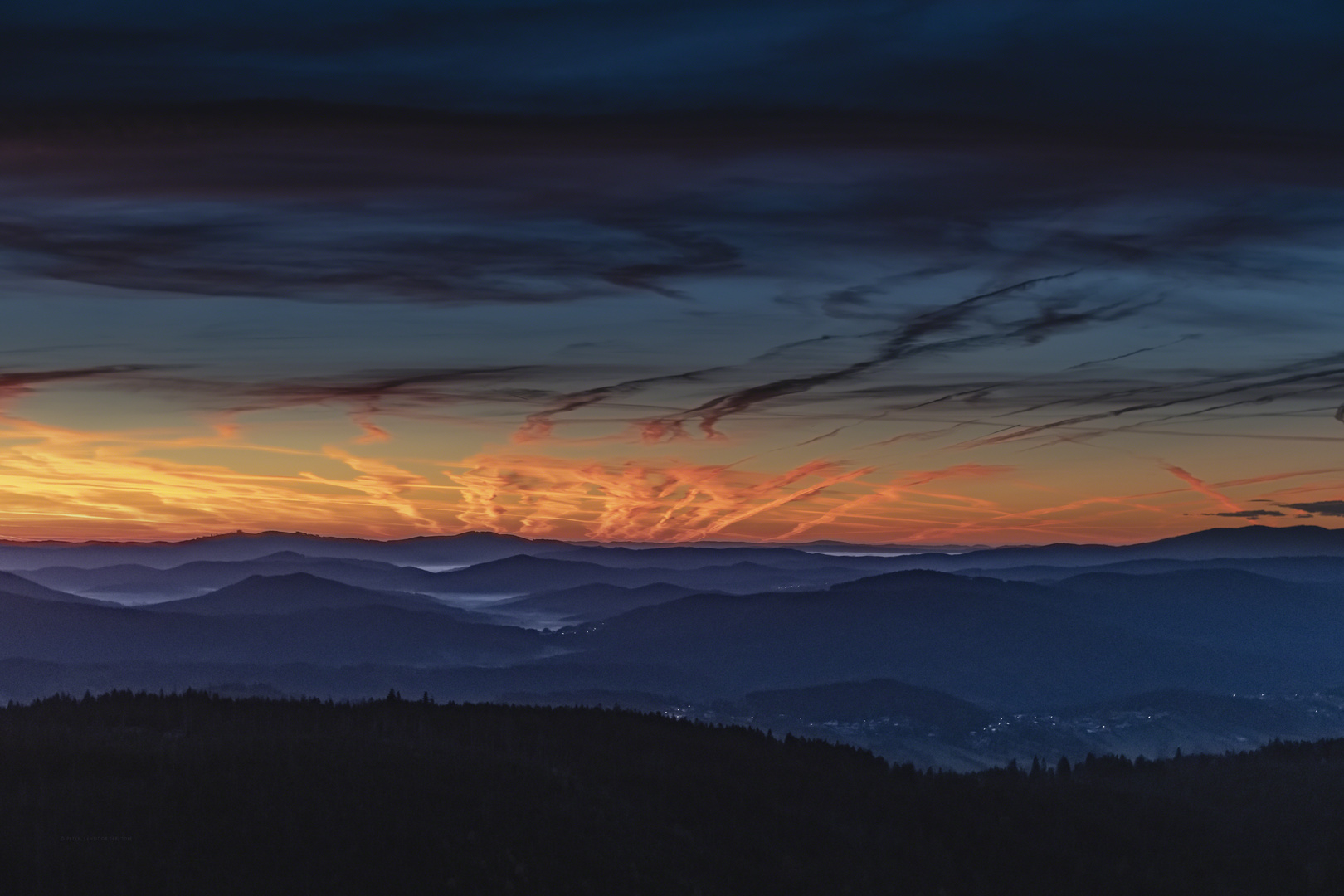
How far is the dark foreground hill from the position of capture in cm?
2248

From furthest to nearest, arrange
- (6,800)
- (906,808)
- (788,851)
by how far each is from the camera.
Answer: (906,808) → (788,851) → (6,800)

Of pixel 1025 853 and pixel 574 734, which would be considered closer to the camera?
pixel 1025 853

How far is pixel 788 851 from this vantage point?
29875mm

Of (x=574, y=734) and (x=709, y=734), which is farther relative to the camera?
(x=709, y=734)

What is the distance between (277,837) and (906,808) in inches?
787

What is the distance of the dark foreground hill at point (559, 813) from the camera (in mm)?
22484

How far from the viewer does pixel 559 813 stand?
89.1 feet

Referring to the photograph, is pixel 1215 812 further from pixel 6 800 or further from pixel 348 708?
pixel 6 800

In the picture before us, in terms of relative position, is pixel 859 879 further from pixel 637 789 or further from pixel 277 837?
pixel 277 837

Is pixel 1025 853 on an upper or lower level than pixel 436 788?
lower

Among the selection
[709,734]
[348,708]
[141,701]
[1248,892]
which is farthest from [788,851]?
[141,701]

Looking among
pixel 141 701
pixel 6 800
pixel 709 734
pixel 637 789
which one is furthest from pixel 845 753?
pixel 6 800

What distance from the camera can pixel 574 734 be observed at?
4197cm

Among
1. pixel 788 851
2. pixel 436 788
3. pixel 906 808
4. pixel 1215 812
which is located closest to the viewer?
pixel 436 788
